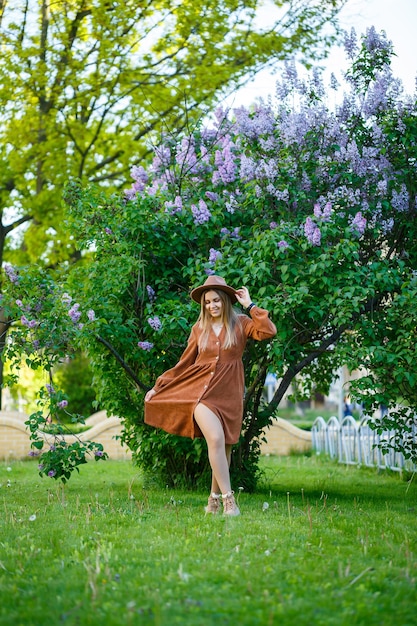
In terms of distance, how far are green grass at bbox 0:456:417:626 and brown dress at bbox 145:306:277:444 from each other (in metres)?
0.66

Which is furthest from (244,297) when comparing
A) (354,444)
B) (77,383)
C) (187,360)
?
(77,383)

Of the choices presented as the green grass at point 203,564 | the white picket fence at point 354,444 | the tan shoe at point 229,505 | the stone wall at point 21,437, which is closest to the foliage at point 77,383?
the stone wall at point 21,437

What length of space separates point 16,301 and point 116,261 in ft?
3.25

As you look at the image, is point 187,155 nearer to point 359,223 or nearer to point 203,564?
point 359,223

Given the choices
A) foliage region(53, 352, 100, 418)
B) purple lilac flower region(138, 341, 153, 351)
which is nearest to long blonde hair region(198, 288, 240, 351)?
purple lilac flower region(138, 341, 153, 351)

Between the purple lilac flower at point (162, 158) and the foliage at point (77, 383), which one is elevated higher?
the purple lilac flower at point (162, 158)

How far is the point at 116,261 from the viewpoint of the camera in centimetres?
827

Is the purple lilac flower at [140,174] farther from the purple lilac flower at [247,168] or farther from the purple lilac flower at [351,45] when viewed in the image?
the purple lilac flower at [351,45]

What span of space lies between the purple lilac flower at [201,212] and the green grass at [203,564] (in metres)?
2.50

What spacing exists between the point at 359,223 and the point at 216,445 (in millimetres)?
2373

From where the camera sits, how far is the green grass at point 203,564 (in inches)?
151

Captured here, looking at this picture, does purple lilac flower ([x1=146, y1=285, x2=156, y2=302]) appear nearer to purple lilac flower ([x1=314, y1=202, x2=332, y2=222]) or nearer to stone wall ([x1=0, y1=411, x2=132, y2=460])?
purple lilac flower ([x1=314, y1=202, x2=332, y2=222])

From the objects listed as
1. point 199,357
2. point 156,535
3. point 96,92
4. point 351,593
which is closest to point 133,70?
point 96,92

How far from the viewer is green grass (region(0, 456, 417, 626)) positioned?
384cm
